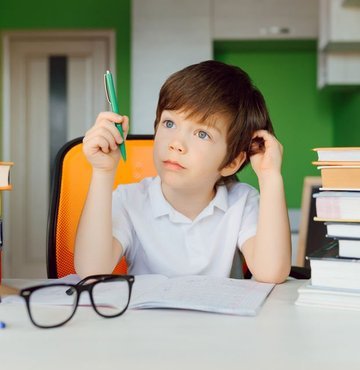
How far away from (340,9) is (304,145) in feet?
4.44

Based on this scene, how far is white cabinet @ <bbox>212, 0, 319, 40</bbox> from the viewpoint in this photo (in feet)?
13.4

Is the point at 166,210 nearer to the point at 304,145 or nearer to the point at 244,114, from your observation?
the point at 244,114

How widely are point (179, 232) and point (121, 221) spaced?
11 centimetres

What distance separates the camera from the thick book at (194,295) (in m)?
0.85

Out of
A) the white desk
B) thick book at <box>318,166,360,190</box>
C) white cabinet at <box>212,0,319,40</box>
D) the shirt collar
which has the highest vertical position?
white cabinet at <box>212,0,319,40</box>

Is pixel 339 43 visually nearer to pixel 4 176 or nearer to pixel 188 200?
pixel 188 200

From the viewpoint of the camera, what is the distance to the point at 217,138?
118 centimetres

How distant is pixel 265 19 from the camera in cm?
410

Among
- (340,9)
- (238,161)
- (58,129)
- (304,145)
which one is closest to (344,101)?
(304,145)

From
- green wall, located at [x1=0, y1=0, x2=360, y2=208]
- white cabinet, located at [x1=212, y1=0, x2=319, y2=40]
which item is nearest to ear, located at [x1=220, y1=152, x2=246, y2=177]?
white cabinet, located at [x1=212, y1=0, x2=319, y2=40]

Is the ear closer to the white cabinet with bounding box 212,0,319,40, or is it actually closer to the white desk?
the white desk

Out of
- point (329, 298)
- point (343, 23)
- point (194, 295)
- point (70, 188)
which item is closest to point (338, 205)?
point (329, 298)

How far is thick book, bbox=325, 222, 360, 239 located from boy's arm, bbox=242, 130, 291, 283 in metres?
0.19

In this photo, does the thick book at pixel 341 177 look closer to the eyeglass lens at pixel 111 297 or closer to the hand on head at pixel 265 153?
the hand on head at pixel 265 153
